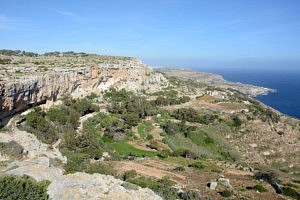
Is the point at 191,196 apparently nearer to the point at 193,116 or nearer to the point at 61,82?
the point at 61,82

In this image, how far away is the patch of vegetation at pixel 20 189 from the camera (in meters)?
10.1

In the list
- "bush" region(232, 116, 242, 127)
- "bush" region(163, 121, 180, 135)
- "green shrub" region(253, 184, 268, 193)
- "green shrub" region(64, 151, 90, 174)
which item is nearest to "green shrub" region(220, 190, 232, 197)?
"green shrub" region(253, 184, 268, 193)

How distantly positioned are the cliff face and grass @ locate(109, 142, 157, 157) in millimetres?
10511

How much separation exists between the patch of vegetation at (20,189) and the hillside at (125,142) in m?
0.05

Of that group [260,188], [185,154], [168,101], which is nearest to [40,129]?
[185,154]

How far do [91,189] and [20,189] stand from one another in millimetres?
2611

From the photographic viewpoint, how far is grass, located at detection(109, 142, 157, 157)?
91.8 feet

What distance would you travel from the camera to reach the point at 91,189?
11.2 meters

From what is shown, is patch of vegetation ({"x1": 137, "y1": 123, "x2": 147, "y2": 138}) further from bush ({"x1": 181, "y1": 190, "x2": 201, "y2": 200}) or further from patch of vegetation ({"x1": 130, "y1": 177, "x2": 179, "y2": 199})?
bush ({"x1": 181, "y1": 190, "x2": 201, "y2": 200})

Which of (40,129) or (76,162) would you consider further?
(40,129)

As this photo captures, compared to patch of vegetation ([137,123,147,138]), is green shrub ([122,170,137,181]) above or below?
above

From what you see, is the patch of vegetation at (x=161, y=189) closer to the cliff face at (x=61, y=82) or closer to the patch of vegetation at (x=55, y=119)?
the patch of vegetation at (x=55, y=119)

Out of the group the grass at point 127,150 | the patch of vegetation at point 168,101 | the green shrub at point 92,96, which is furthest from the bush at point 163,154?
the patch of vegetation at point 168,101

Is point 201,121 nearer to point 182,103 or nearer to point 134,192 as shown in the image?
point 182,103
